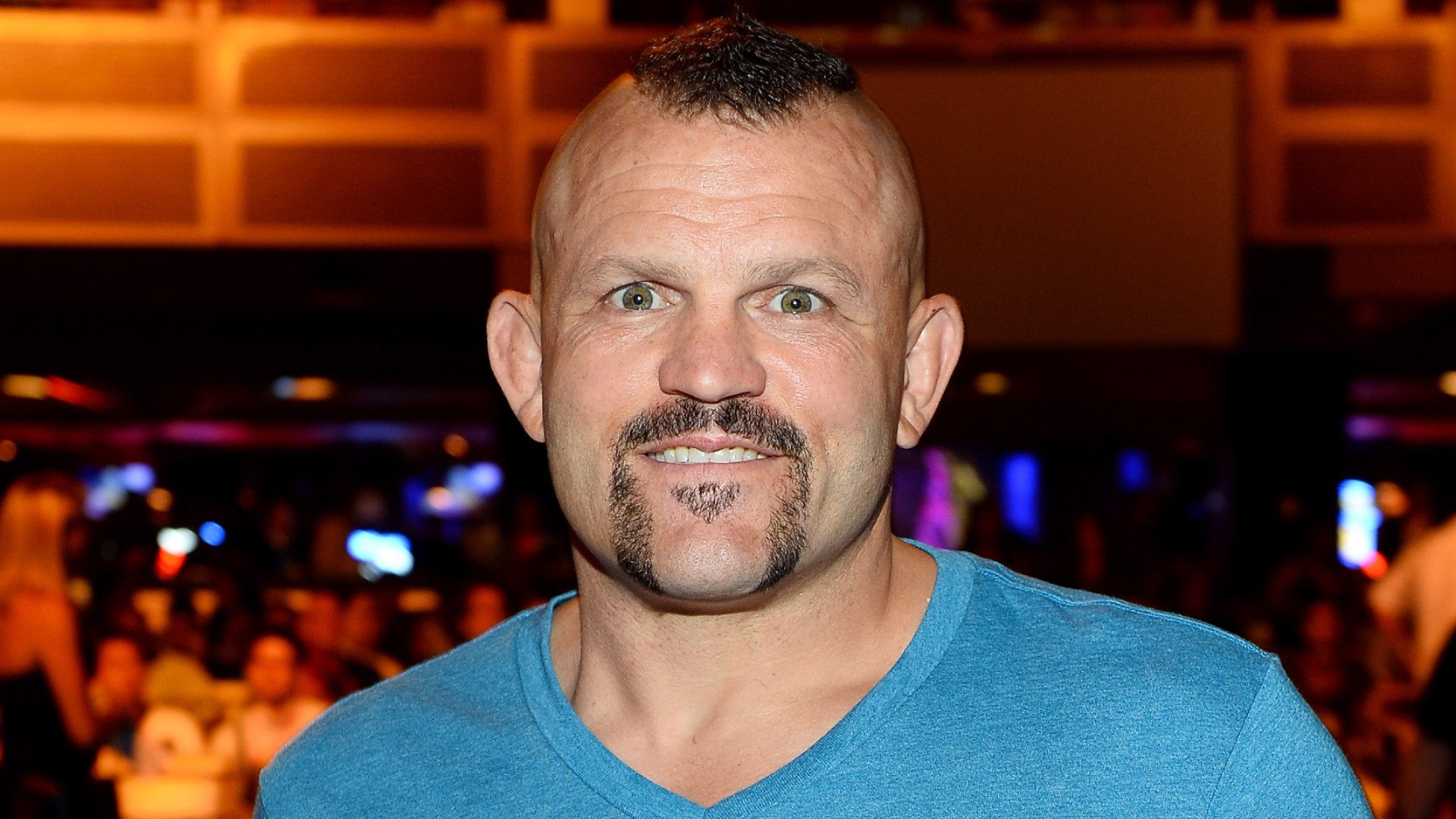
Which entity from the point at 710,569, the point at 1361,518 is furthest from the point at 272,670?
the point at 1361,518

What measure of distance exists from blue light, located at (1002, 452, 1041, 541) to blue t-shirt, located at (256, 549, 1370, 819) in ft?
59.1

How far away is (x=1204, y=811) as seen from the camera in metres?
1.19

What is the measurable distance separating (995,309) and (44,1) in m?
4.49

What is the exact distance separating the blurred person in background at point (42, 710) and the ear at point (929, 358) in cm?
354

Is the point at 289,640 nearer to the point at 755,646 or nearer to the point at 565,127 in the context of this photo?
the point at 565,127

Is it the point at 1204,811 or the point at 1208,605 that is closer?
the point at 1204,811

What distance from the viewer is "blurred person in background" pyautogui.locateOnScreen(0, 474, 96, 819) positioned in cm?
419

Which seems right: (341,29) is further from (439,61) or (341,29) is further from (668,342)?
(668,342)

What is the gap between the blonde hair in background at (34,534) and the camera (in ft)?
17.0

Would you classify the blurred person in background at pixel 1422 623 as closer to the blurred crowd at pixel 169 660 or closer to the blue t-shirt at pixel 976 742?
the blurred crowd at pixel 169 660

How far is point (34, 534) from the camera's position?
523 cm

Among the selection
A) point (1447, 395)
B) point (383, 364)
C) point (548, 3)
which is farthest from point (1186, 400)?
point (548, 3)

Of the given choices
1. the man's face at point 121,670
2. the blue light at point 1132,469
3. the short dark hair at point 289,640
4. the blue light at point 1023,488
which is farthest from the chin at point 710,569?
the blue light at point 1023,488

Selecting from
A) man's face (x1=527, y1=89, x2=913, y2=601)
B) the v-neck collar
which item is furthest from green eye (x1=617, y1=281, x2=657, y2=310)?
the v-neck collar
